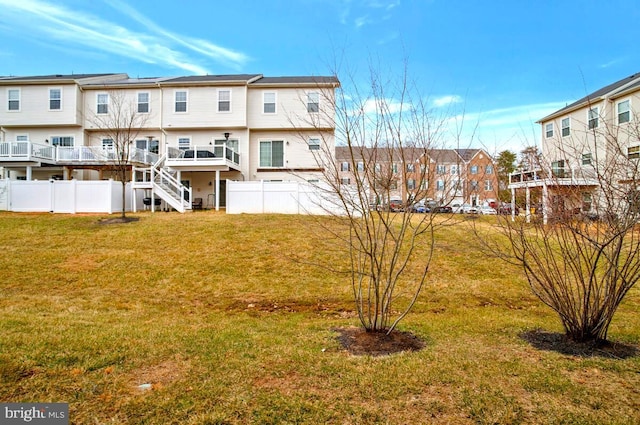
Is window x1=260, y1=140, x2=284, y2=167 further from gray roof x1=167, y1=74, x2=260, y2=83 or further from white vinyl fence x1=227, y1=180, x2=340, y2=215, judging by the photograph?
white vinyl fence x1=227, y1=180, x2=340, y2=215

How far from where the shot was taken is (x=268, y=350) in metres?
4.57

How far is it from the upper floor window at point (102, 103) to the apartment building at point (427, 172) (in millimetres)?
22996

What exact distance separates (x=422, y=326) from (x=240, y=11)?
406 inches

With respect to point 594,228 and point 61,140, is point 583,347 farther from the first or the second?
point 61,140

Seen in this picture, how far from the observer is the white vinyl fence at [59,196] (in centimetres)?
1847

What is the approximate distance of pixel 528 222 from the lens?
17.9ft

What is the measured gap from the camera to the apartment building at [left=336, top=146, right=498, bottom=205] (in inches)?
194

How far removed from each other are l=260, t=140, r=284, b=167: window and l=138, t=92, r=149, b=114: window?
7.34 m

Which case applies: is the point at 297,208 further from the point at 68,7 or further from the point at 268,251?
the point at 68,7

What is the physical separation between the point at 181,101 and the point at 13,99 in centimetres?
1047

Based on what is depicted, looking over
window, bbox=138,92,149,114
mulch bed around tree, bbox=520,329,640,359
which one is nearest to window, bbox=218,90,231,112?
window, bbox=138,92,149,114

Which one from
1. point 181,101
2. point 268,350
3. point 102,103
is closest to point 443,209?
point 268,350

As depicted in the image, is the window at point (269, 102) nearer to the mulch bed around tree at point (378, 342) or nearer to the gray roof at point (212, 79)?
the gray roof at point (212, 79)

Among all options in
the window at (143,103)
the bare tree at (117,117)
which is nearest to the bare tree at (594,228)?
the bare tree at (117,117)
